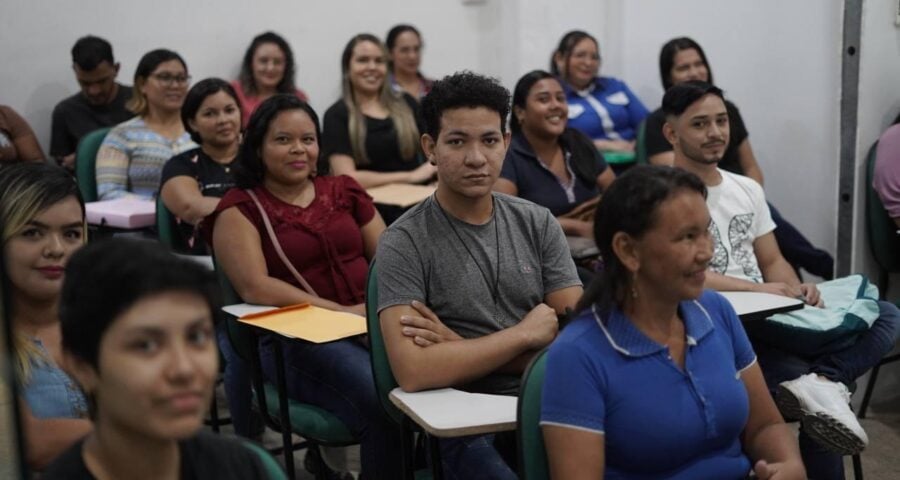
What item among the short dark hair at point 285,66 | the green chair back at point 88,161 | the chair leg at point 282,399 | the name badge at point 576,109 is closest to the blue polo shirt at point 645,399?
the chair leg at point 282,399

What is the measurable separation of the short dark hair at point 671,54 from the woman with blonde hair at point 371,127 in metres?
1.15

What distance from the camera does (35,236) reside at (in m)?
1.92

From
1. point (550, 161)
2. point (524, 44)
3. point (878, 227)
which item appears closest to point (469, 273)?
point (550, 161)

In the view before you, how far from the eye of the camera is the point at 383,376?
7.39 ft

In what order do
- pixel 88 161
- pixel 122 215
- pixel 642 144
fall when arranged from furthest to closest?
1. pixel 642 144
2. pixel 88 161
3. pixel 122 215

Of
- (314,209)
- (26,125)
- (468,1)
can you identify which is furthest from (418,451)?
(468,1)

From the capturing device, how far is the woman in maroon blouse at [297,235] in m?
2.70

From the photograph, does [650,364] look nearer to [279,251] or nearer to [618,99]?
[279,251]

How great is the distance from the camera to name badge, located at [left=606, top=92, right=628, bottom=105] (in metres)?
5.32

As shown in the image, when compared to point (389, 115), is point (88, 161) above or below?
below

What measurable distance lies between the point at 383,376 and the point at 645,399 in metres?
0.66

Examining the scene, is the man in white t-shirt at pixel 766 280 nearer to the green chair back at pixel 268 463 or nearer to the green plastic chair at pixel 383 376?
the green plastic chair at pixel 383 376

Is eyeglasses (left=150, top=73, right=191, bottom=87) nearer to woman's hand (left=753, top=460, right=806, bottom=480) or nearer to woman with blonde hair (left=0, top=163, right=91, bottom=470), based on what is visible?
woman with blonde hair (left=0, top=163, right=91, bottom=470)

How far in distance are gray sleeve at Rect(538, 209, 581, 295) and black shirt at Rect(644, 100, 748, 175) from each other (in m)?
1.93
